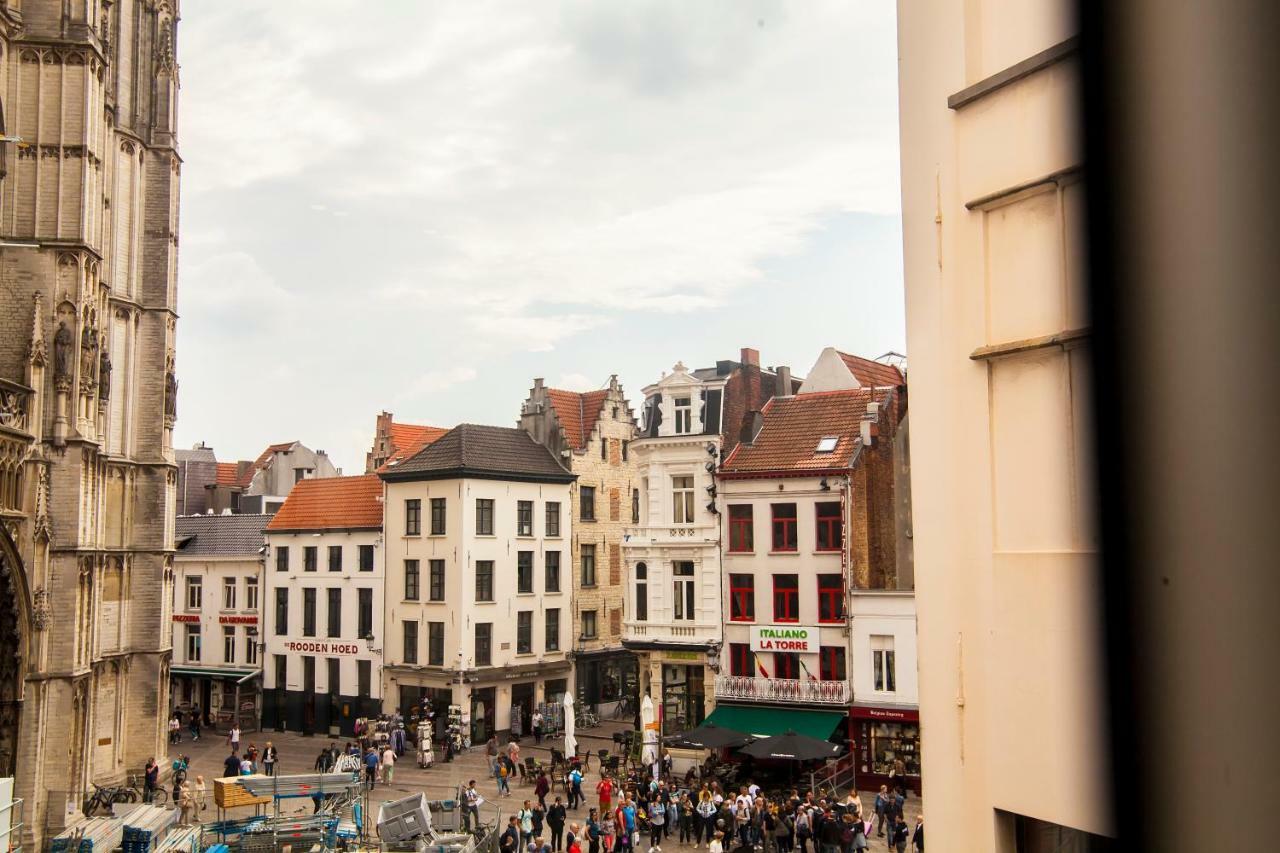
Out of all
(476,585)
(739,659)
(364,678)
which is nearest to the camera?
(739,659)

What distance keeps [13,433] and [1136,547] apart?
2285 centimetres

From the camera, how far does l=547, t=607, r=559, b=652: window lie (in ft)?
133

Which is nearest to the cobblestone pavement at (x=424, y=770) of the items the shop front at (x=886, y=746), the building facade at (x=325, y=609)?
the shop front at (x=886, y=746)

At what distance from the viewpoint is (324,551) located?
137 ft

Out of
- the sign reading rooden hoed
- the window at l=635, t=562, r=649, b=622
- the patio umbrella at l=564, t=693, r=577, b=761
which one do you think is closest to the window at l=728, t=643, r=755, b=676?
the sign reading rooden hoed

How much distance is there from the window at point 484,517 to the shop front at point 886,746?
51.4 feet

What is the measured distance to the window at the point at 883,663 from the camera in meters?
28.4

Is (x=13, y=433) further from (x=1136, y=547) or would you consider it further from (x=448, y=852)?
(x=1136, y=547)

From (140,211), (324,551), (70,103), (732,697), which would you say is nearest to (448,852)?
(732,697)

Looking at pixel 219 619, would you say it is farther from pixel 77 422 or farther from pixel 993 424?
pixel 993 424

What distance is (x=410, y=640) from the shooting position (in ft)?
127

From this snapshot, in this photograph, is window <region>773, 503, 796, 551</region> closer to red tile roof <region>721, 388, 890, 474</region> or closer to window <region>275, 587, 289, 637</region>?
red tile roof <region>721, 388, 890, 474</region>

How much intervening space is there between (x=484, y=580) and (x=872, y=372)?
15.8m

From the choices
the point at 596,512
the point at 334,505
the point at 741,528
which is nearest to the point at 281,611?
the point at 334,505
